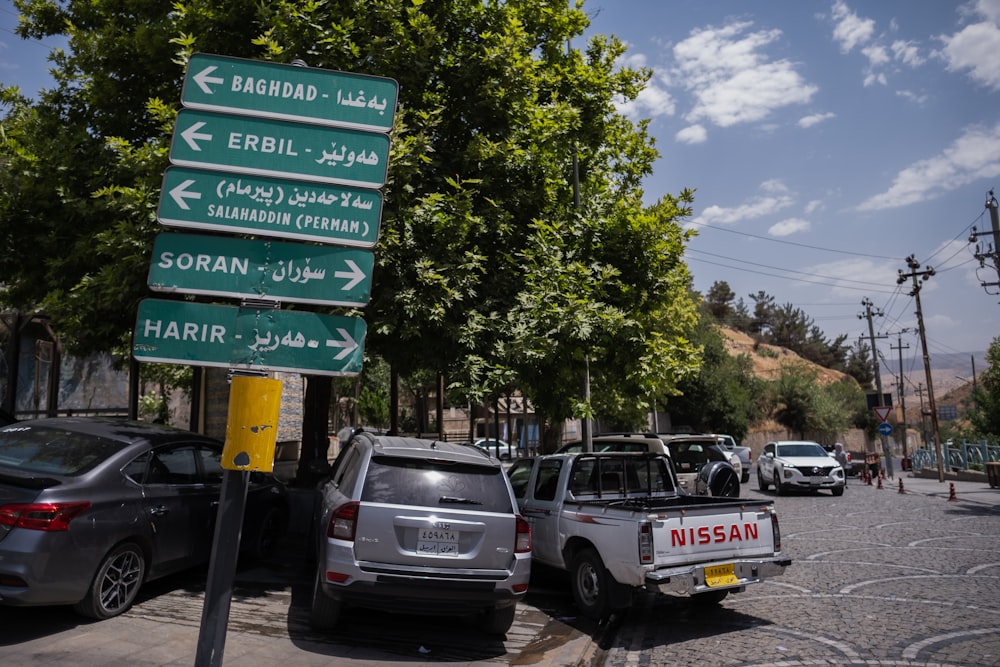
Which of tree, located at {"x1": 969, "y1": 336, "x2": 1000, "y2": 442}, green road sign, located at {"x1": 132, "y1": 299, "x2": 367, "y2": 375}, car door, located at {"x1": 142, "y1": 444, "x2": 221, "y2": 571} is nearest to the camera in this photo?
green road sign, located at {"x1": 132, "y1": 299, "x2": 367, "y2": 375}

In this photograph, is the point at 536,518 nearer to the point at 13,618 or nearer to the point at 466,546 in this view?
the point at 466,546

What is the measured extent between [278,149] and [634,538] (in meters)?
4.48

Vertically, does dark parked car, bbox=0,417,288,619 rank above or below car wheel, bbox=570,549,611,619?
above

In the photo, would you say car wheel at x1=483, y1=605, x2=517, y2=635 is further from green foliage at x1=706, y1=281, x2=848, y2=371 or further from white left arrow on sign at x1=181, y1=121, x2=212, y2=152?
green foliage at x1=706, y1=281, x2=848, y2=371

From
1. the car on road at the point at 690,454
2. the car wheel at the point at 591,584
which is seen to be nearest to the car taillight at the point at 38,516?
the car wheel at the point at 591,584

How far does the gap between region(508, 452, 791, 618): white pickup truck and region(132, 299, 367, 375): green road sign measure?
3542 mm

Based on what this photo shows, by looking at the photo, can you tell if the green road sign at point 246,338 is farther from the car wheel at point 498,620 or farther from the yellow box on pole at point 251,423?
the car wheel at point 498,620

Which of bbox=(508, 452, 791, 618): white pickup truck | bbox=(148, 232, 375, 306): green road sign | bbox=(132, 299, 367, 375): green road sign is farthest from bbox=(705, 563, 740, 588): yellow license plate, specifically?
bbox=(148, 232, 375, 306): green road sign

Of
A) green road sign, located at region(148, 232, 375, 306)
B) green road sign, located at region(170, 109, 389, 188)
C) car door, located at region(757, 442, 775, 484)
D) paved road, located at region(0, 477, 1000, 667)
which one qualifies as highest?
green road sign, located at region(170, 109, 389, 188)

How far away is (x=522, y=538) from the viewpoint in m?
5.99

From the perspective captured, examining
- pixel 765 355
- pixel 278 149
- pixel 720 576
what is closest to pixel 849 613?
pixel 720 576

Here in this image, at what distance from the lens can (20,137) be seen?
929 cm

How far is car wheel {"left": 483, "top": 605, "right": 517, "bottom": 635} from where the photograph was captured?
6.06 metres

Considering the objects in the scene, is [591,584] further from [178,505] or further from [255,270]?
[255,270]
